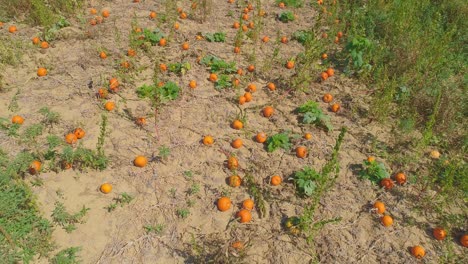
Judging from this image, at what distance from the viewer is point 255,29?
6469 mm

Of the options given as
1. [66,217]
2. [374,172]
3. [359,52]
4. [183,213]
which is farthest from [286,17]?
[66,217]

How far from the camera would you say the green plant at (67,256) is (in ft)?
10.8

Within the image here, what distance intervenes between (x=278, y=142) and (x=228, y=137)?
2.29 ft

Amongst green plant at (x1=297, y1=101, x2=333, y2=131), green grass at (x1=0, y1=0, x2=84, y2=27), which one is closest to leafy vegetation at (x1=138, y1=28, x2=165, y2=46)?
green grass at (x1=0, y1=0, x2=84, y2=27)

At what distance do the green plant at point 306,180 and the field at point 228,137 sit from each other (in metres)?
0.02

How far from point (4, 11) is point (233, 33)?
453 centimetres

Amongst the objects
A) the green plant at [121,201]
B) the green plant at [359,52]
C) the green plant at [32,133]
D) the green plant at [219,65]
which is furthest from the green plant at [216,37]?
the green plant at [121,201]

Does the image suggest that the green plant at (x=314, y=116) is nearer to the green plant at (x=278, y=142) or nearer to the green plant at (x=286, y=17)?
the green plant at (x=278, y=142)

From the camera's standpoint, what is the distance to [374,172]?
4172mm

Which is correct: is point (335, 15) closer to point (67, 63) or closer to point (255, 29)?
point (255, 29)

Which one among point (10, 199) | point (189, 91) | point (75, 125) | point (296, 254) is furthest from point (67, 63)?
point (296, 254)

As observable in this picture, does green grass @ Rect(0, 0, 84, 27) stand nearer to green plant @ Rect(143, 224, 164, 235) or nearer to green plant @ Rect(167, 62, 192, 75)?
green plant @ Rect(167, 62, 192, 75)

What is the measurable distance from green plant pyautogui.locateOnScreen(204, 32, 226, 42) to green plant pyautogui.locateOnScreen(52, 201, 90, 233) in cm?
392

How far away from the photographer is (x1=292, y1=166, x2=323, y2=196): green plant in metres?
3.94
